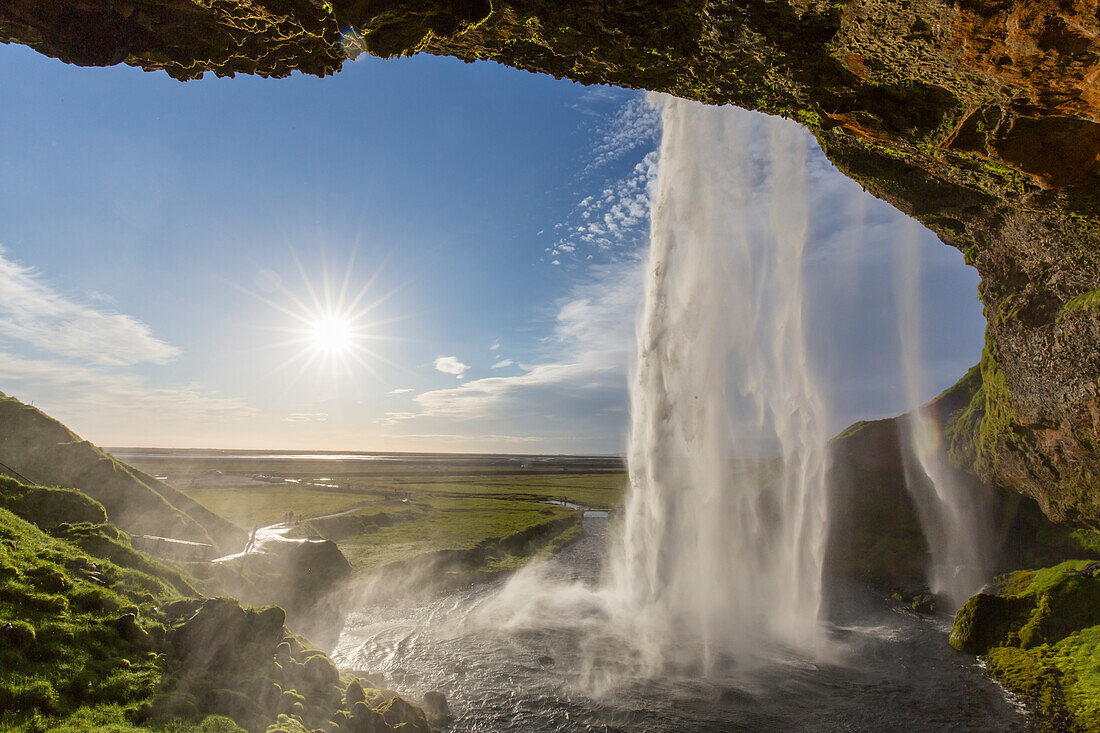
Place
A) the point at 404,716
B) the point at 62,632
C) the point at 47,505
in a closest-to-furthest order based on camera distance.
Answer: the point at 62,632 < the point at 404,716 < the point at 47,505

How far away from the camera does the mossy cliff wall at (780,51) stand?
6430 millimetres

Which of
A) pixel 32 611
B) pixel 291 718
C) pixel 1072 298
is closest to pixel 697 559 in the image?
pixel 1072 298

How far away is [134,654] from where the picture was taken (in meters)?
9.49

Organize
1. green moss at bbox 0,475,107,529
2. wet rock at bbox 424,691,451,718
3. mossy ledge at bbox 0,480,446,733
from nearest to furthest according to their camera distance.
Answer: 1. mossy ledge at bbox 0,480,446,733
2. green moss at bbox 0,475,107,529
3. wet rock at bbox 424,691,451,718

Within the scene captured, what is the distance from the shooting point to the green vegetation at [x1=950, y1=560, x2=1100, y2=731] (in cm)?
1475

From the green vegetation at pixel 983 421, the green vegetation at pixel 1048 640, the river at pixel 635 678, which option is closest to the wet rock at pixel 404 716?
the river at pixel 635 678

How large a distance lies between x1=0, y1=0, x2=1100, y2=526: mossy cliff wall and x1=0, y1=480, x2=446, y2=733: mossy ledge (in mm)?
10713

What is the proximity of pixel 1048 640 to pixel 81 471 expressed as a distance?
40.9 metres

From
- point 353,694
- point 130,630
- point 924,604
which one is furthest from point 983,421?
point 130,630

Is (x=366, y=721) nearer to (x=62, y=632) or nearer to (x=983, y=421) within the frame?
(x=62, y=632)

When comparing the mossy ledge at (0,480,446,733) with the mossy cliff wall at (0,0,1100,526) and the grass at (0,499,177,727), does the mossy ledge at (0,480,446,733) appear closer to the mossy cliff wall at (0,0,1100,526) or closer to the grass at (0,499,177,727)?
the grass at (0,499,177,727)

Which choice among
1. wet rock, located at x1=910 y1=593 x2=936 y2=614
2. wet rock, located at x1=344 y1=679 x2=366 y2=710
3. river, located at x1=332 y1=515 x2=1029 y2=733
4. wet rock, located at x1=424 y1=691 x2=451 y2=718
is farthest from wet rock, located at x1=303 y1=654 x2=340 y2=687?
wet rock, located at x1=910 y1=593 x2=936 y2=614

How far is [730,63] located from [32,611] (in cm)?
1735

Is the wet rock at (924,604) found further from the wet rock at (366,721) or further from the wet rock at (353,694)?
the wet rock at (353,694)
